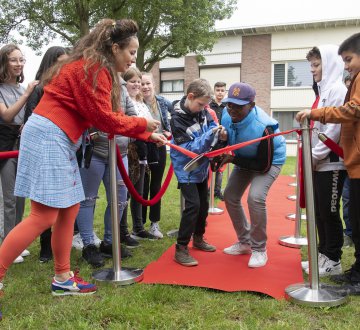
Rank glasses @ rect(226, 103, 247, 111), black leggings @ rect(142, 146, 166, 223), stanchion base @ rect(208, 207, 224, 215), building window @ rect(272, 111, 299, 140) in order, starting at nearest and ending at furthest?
glasses @ rect(226, 103, 247, 111) < black leggings @ rect(142, 146, 166, 223) < stanchion base @ rect(208, 207, 224, 215) < building window @ rect(272, 111, 299, 140)

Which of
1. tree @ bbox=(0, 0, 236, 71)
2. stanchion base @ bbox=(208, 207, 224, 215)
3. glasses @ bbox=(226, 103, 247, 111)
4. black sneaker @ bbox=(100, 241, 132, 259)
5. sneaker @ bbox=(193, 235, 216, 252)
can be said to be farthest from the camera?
tree @ bbox=(0, 0, 236, 71)

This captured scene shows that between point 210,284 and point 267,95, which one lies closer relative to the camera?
point 210,284

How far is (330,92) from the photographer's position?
3389 millimetres

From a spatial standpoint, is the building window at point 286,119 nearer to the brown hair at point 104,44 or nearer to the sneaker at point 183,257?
the sneaker at point 183,257

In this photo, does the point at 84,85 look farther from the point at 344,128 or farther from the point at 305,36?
the point at 305,36

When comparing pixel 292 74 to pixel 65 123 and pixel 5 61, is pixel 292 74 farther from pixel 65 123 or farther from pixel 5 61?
pixel 65 123

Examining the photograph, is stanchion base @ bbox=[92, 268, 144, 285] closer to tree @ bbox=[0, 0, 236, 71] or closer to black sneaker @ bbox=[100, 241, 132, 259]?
black sneaker @ bbox=[100, 241, 132, 259]

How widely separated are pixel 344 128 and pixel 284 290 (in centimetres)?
135

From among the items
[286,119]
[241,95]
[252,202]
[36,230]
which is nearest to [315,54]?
[241,95]

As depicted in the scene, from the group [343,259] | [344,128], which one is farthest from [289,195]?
[344,128]

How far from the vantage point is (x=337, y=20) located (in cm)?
2103

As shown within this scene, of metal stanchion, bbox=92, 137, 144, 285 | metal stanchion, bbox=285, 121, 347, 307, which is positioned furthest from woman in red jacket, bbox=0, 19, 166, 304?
metal stanchion, bbox=285, 121, 347, 307

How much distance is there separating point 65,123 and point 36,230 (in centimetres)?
77

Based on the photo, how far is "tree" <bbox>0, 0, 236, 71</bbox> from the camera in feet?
51.0
